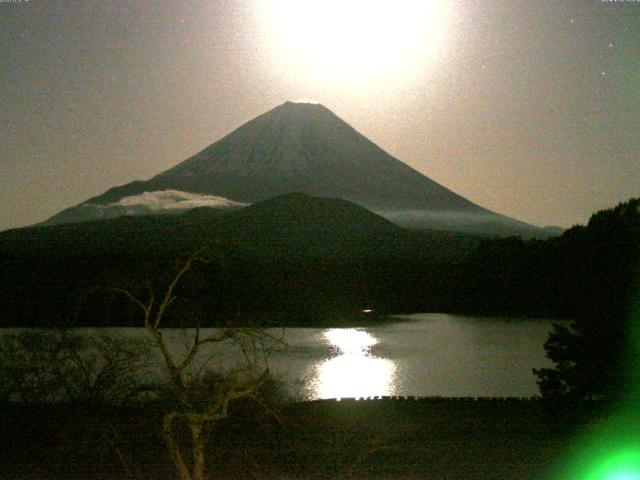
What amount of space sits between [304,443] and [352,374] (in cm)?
1076

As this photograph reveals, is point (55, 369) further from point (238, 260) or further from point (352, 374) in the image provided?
point (352, 374)

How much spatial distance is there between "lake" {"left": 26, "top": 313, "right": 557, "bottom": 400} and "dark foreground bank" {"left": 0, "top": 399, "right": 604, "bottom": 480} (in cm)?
307

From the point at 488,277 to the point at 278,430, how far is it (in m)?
30.0

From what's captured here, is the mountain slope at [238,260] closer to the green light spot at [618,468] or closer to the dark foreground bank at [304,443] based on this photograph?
the dark foreground bank at [304,443]

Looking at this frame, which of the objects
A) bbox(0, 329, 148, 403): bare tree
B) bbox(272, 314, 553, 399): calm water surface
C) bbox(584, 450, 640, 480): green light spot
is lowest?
bbox(272, 314, 553, 399): calm water surface

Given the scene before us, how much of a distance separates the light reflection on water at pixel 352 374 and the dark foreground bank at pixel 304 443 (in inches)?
247

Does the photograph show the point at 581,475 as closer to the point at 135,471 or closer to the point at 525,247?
the point at 135,471

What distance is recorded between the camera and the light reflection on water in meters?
19.3

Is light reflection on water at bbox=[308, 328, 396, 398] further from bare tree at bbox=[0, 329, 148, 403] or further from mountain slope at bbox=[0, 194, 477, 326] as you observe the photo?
bare tree at bbox=[0, 329, 148, 403]

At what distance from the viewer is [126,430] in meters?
10.3

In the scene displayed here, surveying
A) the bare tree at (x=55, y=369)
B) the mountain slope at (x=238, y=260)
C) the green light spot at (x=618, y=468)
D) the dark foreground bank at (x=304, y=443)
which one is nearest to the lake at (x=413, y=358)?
the mountain slope at (x=238, y=260)

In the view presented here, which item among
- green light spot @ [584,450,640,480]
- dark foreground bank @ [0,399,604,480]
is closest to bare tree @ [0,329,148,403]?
dark foreground bank @ [0,399,604,480]

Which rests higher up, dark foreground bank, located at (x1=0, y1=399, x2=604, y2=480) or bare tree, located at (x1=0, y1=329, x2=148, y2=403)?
bare tree, located at (x1=0, y1=329, x2=148, y2=403)

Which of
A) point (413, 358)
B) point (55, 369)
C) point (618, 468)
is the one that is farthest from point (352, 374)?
point (618, 468)
